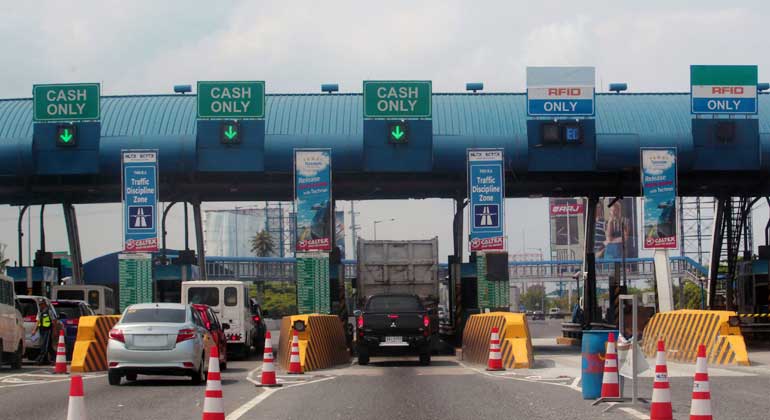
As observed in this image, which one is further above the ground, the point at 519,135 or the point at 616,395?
the point at 519,135

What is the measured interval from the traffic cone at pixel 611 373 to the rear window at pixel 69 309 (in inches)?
896

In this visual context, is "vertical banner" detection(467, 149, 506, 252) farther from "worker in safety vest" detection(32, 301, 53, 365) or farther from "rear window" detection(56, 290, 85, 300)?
"rear window" detection(56, 290, 85, 300)

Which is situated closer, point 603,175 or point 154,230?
point 154,230

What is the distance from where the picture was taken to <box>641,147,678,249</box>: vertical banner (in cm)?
3750

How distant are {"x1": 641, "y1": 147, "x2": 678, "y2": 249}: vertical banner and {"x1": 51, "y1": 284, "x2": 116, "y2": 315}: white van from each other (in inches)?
762

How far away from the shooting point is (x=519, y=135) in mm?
40531

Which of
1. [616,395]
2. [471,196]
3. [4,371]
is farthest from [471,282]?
[616,395]

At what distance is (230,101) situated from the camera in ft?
125

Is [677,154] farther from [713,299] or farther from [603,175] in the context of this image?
[713,299]

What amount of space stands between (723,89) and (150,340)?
23.4 metres

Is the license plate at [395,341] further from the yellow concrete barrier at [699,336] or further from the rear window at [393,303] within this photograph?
the yellow concrete barrier at [699,336]

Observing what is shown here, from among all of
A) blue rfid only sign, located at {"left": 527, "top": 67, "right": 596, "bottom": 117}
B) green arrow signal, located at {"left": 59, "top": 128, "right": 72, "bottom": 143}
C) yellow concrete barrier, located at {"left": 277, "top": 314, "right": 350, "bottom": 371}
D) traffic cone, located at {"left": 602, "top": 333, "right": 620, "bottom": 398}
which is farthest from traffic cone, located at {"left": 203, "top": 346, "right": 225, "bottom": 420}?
green arrow signal, located at {"left": 59, "top": 128, "right": 72, "bottom": 143}

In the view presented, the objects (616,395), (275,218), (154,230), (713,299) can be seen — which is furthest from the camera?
(275,218)

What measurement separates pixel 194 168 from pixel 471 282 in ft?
34.9
